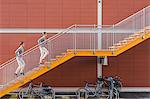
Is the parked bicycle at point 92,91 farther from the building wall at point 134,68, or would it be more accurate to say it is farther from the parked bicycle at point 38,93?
the parked bicycle at point 38,93

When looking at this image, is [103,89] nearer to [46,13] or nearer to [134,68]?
[134,68]

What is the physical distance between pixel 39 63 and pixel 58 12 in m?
3.33

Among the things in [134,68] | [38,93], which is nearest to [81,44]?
[38,93]

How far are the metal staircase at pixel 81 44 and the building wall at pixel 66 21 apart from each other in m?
0.70

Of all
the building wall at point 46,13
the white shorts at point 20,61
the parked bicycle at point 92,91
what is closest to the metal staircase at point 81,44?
the white shorts at point 20,61

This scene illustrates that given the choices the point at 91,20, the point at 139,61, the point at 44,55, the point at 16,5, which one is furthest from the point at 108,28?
the point at 16,5

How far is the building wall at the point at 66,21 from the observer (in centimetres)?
1798

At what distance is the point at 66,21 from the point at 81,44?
210 cm

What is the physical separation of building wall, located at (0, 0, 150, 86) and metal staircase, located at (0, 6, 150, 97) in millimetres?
699

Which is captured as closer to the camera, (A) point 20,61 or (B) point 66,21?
(A) point 20,61

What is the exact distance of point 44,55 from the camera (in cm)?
1570

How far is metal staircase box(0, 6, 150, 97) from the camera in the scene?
1564cm

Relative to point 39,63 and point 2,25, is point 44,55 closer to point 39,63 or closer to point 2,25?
point 39,63

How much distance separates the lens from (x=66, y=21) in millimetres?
18094
